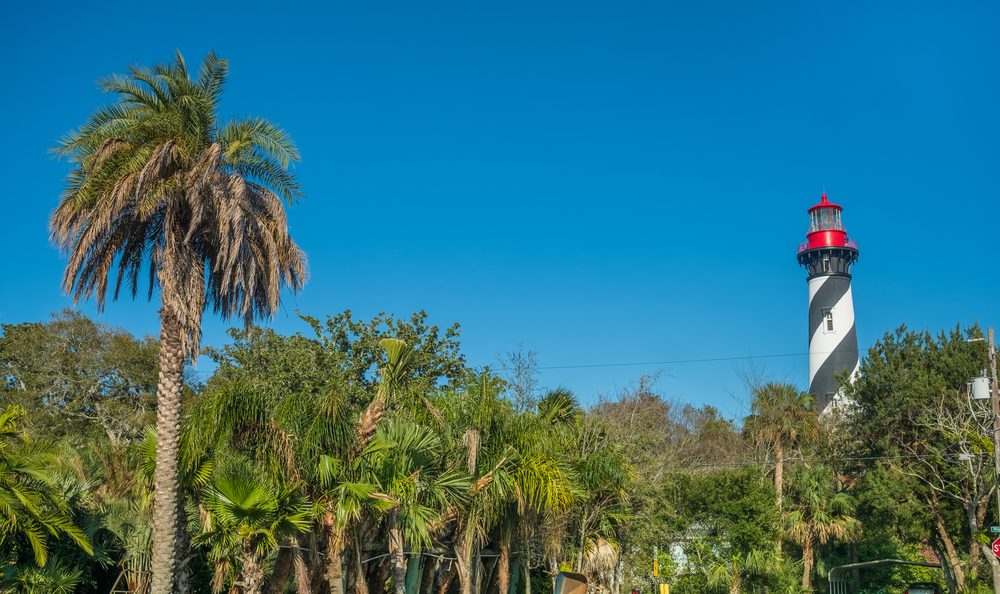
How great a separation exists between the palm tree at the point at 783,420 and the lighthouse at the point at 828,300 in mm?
14362

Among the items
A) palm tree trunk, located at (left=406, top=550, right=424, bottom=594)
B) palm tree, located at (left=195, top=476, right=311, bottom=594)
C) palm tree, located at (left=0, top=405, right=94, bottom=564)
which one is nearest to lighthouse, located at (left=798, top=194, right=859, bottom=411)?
palm tree trunk, located at (left=406, top=550, right=424, bottom=594)

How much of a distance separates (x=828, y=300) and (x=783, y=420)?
1816 cm

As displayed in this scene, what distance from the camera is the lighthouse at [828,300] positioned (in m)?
45.9

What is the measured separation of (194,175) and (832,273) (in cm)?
4234

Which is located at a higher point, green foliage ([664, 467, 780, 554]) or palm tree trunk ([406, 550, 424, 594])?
green foliage ([664, 467, 780, 554])

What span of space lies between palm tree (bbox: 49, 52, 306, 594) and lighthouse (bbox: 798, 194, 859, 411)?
128ft

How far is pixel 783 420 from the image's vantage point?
31.7 m

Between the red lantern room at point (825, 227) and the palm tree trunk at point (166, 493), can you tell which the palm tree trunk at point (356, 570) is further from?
the red lantern room at point (825, 227)

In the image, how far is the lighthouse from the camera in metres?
45.9

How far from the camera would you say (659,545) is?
83.6 feet

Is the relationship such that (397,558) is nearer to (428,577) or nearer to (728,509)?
(428,577)

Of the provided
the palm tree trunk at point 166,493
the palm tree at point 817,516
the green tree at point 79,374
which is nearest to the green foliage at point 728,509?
the palm tree at point 817,516

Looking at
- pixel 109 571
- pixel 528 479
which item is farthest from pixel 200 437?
pixel 109 571

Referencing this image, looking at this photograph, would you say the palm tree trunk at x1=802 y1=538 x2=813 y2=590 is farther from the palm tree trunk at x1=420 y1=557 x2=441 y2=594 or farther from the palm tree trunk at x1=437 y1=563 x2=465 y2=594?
the palm tree trunk at x1=420 y1=557 x2=441 y2=594
